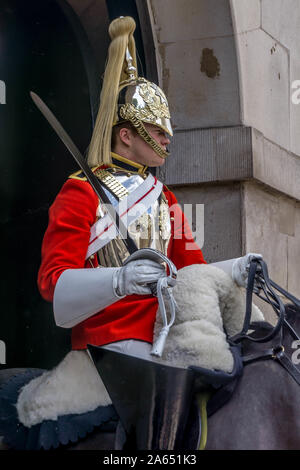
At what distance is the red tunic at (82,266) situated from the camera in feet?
9.66

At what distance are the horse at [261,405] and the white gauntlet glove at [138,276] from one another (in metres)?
0.38

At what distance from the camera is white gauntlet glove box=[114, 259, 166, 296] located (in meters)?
2.71

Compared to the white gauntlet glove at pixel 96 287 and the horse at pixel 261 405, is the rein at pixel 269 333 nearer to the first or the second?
the horse at pixel 261 405

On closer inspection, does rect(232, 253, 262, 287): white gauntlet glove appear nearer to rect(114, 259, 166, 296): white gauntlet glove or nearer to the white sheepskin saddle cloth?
the white sheepskin saddle cloth

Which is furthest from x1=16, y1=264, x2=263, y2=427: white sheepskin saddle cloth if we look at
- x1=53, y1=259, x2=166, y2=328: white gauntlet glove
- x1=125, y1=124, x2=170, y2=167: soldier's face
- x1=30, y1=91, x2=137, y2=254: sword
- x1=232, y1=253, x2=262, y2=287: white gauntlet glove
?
x1=125, y1=124, x2=170, y2=167: soldier's face

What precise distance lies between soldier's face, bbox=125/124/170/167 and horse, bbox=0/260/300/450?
3.06ft

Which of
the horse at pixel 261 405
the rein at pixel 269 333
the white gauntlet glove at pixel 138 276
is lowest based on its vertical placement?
the horse at pixel 261 405

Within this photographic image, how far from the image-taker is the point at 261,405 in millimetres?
2621

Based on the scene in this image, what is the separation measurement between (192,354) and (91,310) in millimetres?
409

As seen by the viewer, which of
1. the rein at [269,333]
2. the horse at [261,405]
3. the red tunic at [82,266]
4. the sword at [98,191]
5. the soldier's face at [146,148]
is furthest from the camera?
the soldier's face at [146,148]

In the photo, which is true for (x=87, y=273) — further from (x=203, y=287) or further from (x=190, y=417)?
(x=190, y=417)

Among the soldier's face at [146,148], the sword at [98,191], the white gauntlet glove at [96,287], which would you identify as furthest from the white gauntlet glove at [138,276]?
the soldier's face at [146,148]

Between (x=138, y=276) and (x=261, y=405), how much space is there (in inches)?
23.1

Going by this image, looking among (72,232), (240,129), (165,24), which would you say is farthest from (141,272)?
(165,24)
